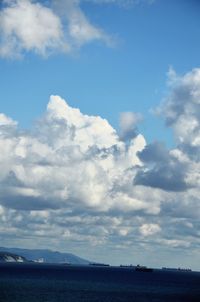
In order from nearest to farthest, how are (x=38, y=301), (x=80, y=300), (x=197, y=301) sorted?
(x=38, y=301) → (x=80, y=300) → (x=197, y=301)

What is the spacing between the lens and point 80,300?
176 m

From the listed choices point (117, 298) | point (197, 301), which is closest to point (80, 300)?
point (117, 298)

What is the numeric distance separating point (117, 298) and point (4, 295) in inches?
1782

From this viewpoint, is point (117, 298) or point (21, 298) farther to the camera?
point (117, 298)

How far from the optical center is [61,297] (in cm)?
18475

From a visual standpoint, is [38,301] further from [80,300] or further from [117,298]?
[117,298]

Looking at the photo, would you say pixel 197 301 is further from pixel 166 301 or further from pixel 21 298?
pixel 21 298

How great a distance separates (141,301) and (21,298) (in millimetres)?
46030

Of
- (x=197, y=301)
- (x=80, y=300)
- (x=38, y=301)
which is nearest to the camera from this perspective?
(x=38, y=301)

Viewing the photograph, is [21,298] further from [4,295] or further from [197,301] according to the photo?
[197,301]

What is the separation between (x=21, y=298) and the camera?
169 m

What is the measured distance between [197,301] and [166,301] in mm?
13692

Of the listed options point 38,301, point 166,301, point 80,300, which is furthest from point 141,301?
point 38,301

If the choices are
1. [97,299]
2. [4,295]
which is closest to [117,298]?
[97,299]
